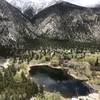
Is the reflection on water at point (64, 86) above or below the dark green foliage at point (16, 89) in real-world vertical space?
below

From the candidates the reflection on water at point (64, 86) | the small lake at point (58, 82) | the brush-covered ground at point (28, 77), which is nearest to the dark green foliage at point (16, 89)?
the brush-covered ground at point (28, 77)

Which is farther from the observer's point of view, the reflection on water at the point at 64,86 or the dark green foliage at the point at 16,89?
the reflection on water at the point at 64,86

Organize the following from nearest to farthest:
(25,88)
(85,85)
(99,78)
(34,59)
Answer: (25,88) < (85,85) < (99,78) < (34,59)

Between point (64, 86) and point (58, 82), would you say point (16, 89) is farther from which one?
point (58, 82)

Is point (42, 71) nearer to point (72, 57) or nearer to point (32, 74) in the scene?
point (32, 74)

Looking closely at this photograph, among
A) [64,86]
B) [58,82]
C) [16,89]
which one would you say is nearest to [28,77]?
[58,82]

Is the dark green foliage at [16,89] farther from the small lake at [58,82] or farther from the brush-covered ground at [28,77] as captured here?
the small lake at [58,82]

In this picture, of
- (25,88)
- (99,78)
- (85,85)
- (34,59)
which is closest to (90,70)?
(99,78)
